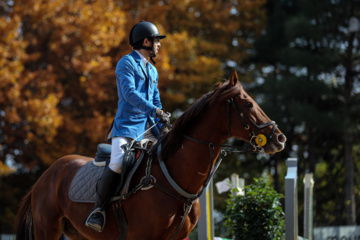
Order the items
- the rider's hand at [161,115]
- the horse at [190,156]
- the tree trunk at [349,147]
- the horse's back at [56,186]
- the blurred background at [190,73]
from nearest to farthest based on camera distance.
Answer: the horse at [190,156] → the rider's hand at [161,115] → the horse's back at [56,186] → the blurred background at [190,73] → the tree trunk at [349,147]

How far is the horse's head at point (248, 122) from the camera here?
417 centimetres

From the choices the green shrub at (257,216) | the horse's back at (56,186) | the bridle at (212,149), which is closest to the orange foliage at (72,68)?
the green shrub at (257,216)

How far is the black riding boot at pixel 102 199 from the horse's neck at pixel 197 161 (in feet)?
2.05

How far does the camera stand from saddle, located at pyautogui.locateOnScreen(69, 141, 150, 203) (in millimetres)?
4676

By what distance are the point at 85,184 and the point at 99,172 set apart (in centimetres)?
20

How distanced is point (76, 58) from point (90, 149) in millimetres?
2753

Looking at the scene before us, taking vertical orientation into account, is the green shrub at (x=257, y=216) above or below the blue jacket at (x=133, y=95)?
below

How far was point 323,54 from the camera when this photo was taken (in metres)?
16.1

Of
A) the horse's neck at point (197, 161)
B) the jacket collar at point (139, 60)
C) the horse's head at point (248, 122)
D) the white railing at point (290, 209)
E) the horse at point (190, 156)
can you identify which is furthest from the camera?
the white railing at point (290, 209)

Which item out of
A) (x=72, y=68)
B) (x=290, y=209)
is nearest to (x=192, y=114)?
(x=290, y=209)

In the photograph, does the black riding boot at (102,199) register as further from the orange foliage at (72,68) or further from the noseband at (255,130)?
the orange foliage at (72,68)

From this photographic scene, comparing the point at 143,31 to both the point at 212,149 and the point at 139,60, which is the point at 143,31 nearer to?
the point at 139,60

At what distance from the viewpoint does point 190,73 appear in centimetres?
1625

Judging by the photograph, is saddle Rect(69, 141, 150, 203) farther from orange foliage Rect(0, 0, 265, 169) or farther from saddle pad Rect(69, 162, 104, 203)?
orange foliage Rect(0, 0, 265, 169)
